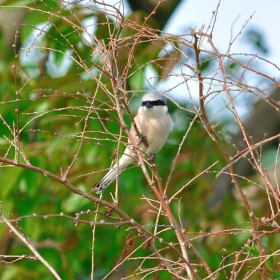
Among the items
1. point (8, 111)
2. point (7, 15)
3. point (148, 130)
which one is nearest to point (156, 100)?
point (148, 130)

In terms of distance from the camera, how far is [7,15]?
190 inches

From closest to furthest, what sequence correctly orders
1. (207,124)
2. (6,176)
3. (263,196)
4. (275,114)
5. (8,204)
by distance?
1. (207,124)
2. (6,176)
3. (8,204)
4. (263,196)
5. (275,114)

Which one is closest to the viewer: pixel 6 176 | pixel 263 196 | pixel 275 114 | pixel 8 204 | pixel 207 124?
pixel 207 124

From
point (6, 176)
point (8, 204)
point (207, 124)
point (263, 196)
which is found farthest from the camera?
point (263, 196)

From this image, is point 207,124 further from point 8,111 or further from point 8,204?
point 8,204

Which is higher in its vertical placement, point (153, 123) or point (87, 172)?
point (153, 123)

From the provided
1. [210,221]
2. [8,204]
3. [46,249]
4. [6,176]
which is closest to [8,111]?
[6,176]

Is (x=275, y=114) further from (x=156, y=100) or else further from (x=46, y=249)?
(x=46, y=249)

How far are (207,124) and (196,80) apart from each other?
0.16 metres

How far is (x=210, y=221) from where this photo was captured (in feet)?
14.5

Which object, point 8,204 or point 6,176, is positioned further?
point 8,204

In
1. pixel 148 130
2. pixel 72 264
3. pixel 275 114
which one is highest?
pixel 148 130

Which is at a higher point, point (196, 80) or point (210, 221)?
point (196, 80)

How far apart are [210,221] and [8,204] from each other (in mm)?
1531
